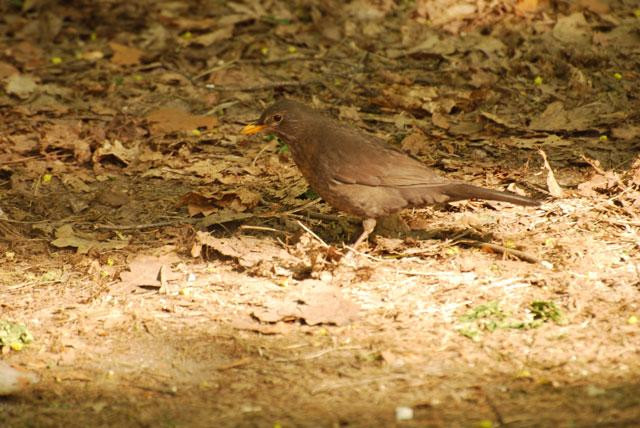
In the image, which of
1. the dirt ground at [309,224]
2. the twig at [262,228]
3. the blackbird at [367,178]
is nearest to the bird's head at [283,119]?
the blackbird at [367,178]

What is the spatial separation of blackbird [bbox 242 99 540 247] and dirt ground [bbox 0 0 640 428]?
0.98 ft

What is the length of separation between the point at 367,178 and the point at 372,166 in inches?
4.3

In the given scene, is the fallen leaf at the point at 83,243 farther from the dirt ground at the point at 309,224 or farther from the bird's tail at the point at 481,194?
the bird's tail at the point at 481,194

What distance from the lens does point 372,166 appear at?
6.20 metres

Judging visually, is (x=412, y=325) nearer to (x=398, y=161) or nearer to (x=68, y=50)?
(x=398, y=161)

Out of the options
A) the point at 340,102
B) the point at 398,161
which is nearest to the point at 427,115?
the point at 340,102

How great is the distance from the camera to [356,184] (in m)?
6.14

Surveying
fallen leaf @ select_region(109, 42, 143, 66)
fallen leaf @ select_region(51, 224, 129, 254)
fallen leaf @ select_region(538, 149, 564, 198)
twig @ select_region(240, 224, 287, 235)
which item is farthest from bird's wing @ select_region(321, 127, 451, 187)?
fallen leaf @ select_region(109, 42, 143, 66)

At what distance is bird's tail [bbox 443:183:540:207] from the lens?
5.80 meters

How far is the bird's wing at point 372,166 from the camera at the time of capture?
6.11 meters

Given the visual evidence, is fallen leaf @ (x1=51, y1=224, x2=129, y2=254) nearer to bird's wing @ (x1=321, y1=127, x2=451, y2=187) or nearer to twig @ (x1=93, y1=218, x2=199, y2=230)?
twig @ (x1=93, y1=218, x2=199, y2=230)

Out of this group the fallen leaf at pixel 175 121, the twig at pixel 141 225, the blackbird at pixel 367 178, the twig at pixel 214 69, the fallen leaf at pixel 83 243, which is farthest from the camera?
the twig at pixel 214 69

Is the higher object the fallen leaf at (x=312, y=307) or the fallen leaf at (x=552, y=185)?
the fallen leaf at (x=552, y=185)

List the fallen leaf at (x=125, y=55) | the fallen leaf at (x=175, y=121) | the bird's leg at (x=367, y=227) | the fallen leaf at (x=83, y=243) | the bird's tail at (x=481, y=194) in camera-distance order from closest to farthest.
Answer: the bird's tail at (x=481, y=194), the bird's leg at (x=367, y=227), the fallen leaf at (x=83, y=243), the fallen leaf at (x=175, y=121), the fallen leaf at (x=125, y=55)
